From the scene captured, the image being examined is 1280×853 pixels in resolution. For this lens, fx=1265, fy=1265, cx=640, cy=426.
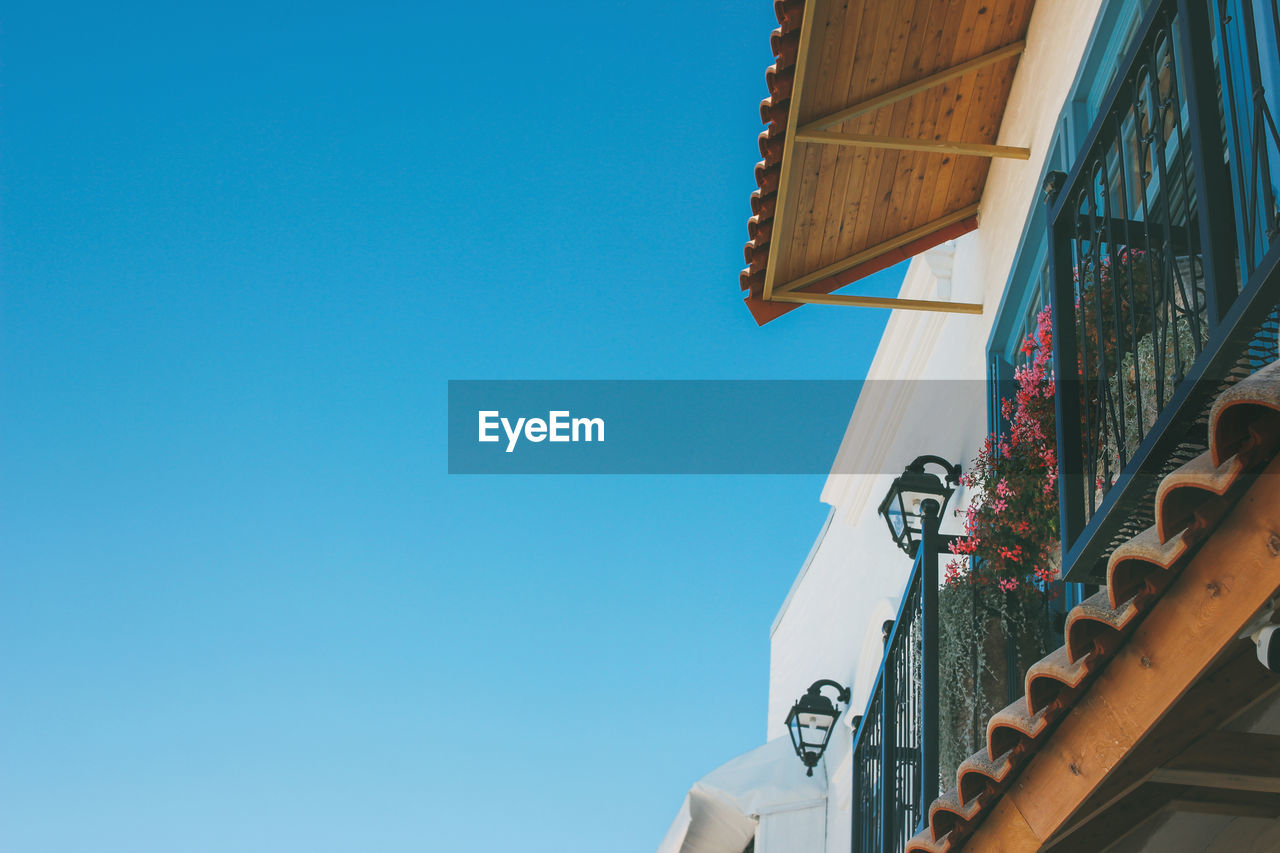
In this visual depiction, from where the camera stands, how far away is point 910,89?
729 centimetres

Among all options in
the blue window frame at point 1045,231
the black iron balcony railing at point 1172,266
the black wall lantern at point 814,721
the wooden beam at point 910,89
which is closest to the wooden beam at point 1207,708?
the black iron balcony railing at point 1172,266

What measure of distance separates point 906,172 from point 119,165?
93.7 feet

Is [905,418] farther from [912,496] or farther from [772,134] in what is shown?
[772,134]

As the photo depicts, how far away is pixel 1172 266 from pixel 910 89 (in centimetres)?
461

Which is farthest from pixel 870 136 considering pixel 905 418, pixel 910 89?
pixel 905 418

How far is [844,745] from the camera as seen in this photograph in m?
9.49

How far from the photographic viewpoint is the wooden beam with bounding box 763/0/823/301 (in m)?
6.34

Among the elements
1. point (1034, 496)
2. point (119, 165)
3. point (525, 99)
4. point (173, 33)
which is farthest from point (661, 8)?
point (1034, 496)

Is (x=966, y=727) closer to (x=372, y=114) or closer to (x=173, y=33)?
(x=372, y=114)

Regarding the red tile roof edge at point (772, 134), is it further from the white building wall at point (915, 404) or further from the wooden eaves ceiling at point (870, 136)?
the white building wall at point (915, 404)

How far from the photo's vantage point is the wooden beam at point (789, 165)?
20.8 feet
